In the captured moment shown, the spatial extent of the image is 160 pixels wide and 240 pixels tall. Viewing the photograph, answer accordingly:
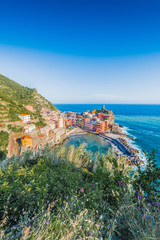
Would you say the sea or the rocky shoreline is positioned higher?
the sea

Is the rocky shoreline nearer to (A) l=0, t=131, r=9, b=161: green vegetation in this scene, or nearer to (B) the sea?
(B) the sea

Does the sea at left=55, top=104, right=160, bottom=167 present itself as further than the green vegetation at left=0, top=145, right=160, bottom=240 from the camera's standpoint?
Yes

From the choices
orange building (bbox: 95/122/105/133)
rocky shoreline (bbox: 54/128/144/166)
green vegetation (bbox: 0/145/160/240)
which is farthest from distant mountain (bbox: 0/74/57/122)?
orange building (bbox: 95/122/105/133)

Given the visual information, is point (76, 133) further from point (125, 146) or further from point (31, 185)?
point (31, 185)

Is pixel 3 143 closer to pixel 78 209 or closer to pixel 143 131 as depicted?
pixel 78 209

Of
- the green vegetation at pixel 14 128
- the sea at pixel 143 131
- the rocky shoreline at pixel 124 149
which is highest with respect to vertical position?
the green vegetation at pixel 14 128

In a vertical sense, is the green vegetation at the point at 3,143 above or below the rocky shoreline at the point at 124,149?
above

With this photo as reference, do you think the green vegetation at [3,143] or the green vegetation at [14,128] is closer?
the green vegetation at [3,143]

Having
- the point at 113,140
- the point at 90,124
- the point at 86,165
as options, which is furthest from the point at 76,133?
the point at 86,165

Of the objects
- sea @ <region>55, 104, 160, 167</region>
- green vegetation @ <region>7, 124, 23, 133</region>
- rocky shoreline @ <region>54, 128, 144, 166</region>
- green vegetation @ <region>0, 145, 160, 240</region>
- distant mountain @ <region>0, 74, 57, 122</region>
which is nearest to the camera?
green vegetation @ <region>0, 145, 160, 240</region>

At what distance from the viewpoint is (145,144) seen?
2448 cm

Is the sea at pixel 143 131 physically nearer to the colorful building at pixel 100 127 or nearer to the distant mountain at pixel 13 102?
the colorful building at pixel 100 127

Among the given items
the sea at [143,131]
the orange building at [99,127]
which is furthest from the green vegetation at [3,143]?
the orange building at [99,127]

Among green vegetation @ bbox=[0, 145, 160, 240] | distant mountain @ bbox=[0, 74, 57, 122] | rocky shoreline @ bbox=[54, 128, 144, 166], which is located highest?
distant mountain @ bbox=[0, 74, 57, 122]
